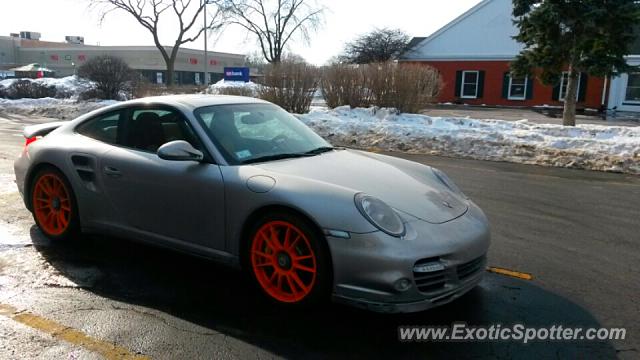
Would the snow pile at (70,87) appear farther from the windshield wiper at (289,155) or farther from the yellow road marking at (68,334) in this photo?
the yellow road marking at (68,334)

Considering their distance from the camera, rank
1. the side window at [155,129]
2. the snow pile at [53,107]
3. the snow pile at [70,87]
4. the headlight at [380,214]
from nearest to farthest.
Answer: the headlight at [380,214]
the side window at [155,129]
the snow pile at [53,107]
the snow pile at [70,87]

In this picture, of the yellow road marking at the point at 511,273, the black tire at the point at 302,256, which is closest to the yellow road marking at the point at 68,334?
the black tire at the point at 302,256

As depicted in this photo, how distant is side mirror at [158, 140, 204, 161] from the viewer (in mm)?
3770

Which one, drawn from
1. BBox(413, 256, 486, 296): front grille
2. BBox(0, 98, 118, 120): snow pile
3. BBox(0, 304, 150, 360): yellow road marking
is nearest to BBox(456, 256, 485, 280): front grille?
BBox(413, 256, 486, 296): front grille

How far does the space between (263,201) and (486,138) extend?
968 cm

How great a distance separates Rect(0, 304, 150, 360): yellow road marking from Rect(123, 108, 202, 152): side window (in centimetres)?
155

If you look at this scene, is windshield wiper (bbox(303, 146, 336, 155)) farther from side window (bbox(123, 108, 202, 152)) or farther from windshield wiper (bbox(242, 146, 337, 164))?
side window (bbox(123, 108, 202, 152))

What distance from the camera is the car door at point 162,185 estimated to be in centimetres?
383

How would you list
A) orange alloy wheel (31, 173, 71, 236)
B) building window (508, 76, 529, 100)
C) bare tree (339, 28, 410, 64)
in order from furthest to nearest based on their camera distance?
bare tree (339, 28, 410, 64), building window (508, 76, 529, 100), orange alloy wheel (31, 173, 71, 236)

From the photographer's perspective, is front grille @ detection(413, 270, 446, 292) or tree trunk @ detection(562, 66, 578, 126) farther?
tree trunk @ detection(562, 66, 578, 126)

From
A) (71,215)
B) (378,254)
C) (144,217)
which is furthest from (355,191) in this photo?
(71,215)

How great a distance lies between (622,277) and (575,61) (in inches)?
550

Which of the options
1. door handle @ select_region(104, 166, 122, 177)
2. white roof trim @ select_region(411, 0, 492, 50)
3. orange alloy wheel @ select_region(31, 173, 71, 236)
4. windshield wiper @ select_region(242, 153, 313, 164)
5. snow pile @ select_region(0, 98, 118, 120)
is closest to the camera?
windshield wiper @ select_region(242, 153, 313, 164)

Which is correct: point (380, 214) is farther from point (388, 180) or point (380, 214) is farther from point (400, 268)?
point (388, 180)
